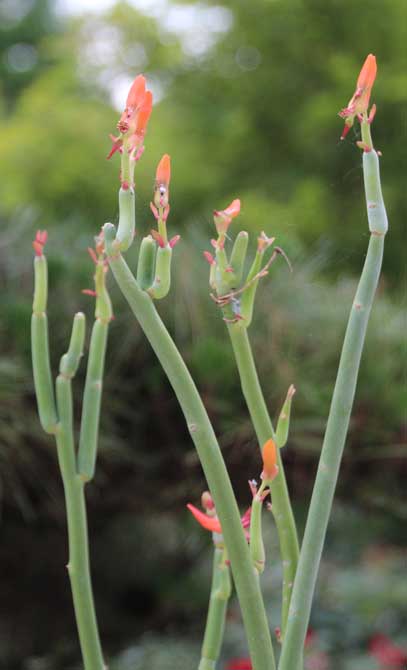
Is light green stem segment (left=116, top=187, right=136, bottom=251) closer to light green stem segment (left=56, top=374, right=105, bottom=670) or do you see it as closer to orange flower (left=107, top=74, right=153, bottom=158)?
orange flower (left=107, top=74, right=153, bottom=158)

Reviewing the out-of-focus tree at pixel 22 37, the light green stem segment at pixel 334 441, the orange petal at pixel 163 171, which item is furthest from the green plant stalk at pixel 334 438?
the out-of-focus tree at pixel 22 37

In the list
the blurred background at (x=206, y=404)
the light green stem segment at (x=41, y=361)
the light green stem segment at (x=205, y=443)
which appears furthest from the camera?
the blurred background at (x=206, y=404)

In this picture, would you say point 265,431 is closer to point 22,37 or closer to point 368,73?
point 368,73

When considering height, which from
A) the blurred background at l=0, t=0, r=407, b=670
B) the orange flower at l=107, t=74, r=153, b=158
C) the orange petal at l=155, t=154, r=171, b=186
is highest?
the blurred background at l=0, t=0, r=407, b=670

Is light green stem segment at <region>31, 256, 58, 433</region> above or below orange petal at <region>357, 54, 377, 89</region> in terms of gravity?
below

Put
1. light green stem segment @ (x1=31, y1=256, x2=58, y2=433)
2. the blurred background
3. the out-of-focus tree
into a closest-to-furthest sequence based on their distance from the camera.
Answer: light green stem segment @ (x1=31, y1=256, x2=58, y2=433), the blurred background, the out-of-focus tree

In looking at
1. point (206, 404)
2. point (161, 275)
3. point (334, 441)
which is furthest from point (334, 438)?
point (206, 404)

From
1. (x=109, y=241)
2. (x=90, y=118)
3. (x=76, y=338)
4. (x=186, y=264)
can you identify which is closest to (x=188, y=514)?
(x=186, y=264)

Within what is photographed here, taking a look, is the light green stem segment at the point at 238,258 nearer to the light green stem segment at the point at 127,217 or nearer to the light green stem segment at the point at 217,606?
the light green stem segment at the point at 127,217

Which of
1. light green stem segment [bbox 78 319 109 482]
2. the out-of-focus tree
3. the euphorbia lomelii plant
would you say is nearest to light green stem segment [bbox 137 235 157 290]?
the euphorbia lomelii plant
